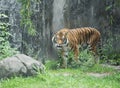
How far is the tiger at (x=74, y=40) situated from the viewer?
10.4 m

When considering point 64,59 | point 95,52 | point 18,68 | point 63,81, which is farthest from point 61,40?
point 63,81

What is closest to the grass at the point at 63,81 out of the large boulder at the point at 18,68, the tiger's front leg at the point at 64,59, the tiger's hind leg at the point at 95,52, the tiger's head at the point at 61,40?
the large boulder at the point at 18,68

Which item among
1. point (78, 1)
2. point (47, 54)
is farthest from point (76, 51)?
point (78, 1)

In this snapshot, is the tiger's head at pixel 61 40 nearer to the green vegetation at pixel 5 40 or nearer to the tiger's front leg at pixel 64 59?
the tiger's front leg at pixel 64 59

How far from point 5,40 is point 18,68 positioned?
215 cm

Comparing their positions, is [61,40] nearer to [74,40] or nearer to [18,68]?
[74,40]

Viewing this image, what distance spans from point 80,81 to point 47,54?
Answer: 3.30 m

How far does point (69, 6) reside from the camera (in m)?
11.9

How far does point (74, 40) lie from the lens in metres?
10.8

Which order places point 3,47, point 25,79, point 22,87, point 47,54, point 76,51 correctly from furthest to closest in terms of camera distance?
point 47,54, point 76,51, point 3,47, point 25,79, point 22,87

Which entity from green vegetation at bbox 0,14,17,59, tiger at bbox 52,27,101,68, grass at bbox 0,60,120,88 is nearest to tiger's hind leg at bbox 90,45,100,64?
tiger at bbox 52,27,101,68

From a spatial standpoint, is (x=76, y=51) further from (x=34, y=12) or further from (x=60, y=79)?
(x=60, y=79)

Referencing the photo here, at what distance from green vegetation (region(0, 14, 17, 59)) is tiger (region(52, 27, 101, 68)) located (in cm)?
117

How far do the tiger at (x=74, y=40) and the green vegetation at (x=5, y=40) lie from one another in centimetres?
117
